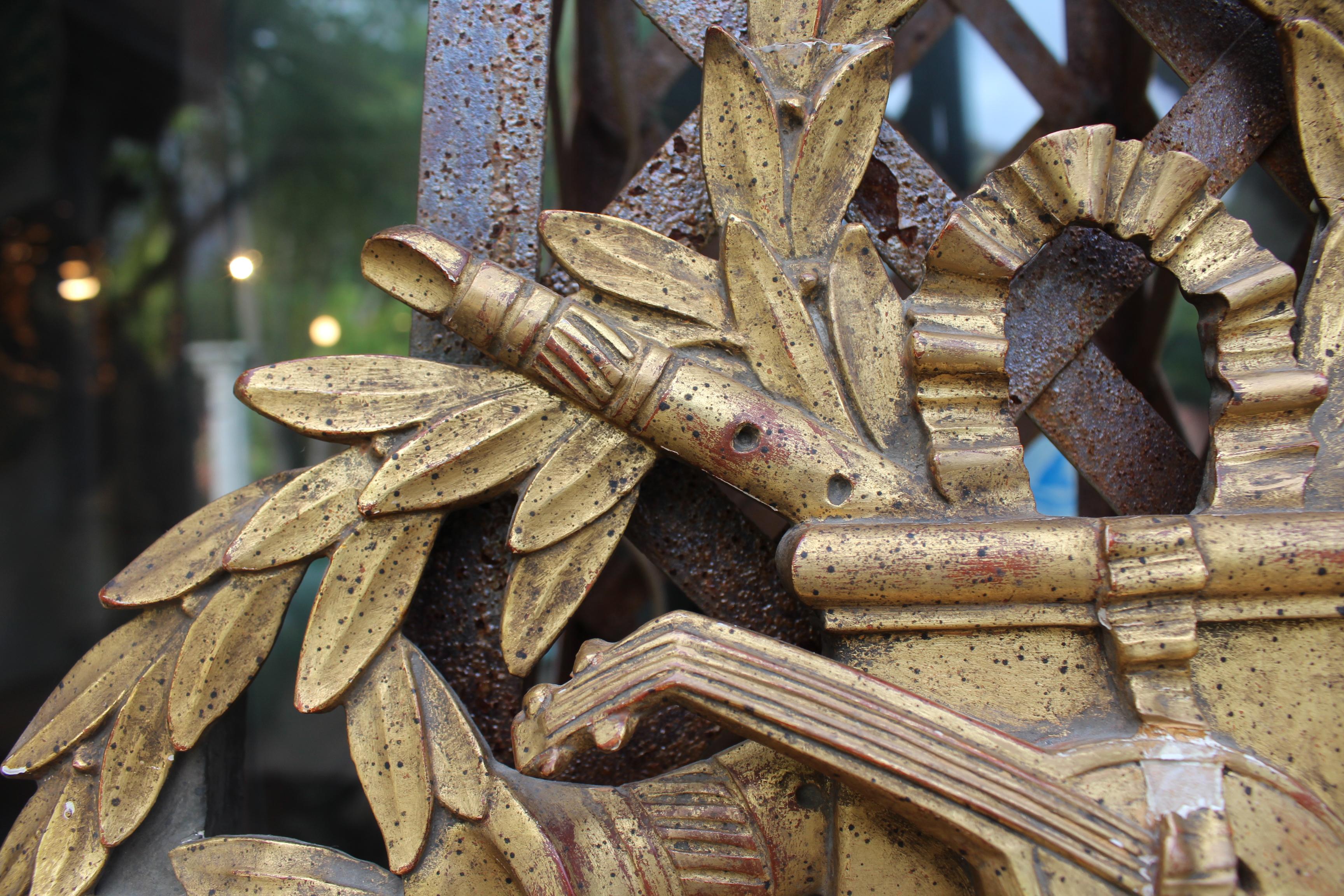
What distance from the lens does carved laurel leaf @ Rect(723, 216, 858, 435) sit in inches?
23.2

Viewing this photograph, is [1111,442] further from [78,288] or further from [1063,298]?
[78,288]

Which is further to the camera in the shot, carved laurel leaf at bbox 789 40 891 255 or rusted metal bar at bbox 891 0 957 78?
rusted metal bar at bbox 891 0 957 78

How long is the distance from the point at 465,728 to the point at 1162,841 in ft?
1.48

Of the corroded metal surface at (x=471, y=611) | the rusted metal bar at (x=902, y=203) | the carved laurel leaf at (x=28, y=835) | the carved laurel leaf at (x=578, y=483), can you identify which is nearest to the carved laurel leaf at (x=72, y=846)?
the carved laurel leaf at (x=28, y=835)

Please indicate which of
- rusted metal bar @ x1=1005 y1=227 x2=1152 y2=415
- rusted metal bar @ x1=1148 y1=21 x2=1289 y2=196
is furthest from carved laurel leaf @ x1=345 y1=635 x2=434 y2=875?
rusted metal bar @ x1=1148 y1=21 x2=1289 y2=196

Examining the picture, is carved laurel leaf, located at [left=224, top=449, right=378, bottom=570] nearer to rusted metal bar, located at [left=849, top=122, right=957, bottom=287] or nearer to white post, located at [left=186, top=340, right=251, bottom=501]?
rusted metal bar, located at [left=849, top=122, right=957, bottom=287]

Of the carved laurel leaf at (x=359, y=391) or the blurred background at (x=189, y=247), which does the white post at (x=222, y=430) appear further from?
the carved laurel leaf at (x=359, y=391)

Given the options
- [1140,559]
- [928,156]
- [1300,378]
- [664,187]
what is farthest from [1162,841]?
[928,156]

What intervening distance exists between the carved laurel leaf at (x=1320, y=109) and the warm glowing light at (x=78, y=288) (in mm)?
2313

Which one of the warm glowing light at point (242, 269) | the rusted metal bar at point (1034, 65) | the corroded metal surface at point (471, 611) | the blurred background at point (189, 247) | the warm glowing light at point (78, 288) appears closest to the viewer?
the corroded metal surface at point (471, 611)

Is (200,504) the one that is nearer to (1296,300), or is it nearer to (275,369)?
(275,369)

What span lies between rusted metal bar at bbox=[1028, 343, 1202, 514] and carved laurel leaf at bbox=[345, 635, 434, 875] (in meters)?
0.57

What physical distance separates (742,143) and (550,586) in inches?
14.3

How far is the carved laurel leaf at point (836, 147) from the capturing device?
611 mm
